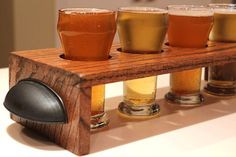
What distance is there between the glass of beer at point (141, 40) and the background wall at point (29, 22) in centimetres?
118

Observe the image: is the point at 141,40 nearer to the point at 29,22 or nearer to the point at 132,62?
the point at 132,62

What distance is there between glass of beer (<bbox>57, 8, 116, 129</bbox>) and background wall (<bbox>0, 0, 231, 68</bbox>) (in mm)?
1243

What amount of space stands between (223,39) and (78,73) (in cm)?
42

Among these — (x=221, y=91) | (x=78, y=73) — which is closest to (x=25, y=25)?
(x=221, y=91)

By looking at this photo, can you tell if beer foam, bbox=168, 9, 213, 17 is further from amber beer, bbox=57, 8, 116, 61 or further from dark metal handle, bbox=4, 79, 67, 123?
dark metal handle, bbox=4, 79, 67, 123

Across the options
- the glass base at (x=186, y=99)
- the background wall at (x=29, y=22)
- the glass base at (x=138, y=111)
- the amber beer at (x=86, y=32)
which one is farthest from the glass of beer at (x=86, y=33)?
the background wall at (x=29, y=22)

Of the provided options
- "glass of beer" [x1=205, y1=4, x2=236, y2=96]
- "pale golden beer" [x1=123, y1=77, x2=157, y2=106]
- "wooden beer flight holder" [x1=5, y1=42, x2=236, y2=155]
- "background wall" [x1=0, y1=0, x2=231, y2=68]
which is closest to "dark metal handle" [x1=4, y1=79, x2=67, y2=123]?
"wooden beer flight holder" [x1=5, y1=42, x2=236, y2=155]

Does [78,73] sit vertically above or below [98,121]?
above

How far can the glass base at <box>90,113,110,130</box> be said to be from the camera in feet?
2.36

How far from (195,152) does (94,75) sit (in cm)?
18

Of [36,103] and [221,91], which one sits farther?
[221,91]

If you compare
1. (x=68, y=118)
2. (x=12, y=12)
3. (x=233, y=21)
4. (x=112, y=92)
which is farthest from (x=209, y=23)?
(x=12, y=12)

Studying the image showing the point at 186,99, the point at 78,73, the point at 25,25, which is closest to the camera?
the point at 78,73

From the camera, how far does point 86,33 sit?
0.66 metres
